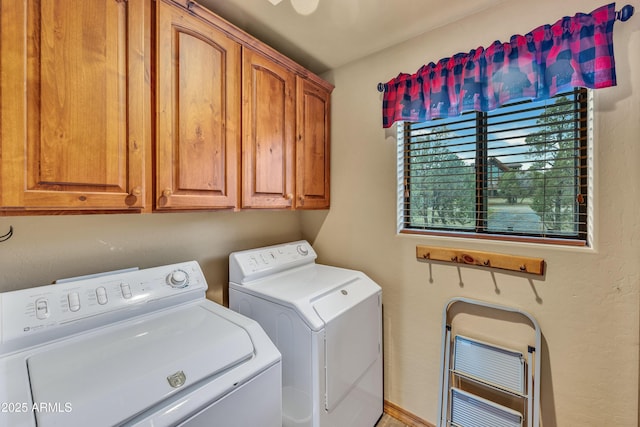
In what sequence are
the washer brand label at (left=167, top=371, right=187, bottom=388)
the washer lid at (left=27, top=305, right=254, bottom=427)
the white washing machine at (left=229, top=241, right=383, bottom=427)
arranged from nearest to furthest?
the washer lid at (left=27, top=305, right=254, bottom=427)
the washer brand label at (left=167, top=371, right=187, bottom=388)
the white washing machine at (left=229, top=241, right=383, bottom=427)

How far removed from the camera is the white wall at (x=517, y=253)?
1.19 m

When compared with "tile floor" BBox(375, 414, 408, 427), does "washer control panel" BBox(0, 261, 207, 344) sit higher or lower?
higher

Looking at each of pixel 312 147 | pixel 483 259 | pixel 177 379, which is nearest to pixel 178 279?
pixel 177 379

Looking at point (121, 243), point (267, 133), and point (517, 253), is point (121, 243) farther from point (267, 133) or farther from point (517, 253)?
point (517, 253)

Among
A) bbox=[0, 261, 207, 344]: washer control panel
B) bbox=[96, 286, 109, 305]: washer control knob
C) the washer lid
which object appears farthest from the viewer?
bbox=[96, 286, 109, 305]: washer control knob

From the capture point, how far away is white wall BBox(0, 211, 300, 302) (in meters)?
1.12

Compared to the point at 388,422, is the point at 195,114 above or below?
above

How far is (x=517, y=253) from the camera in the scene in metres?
1.44

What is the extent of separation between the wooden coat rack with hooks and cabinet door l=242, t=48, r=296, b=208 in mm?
947

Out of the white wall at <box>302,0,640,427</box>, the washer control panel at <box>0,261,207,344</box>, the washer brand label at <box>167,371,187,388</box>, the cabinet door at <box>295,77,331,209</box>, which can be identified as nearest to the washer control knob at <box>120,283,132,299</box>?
the washer control panel at <box>0,261,207,344</box>

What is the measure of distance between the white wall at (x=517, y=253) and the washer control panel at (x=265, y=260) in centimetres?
32

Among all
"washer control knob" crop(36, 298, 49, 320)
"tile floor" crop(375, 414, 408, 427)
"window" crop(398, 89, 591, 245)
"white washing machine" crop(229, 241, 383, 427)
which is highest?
"window" crop(398, 89, 591, 245)

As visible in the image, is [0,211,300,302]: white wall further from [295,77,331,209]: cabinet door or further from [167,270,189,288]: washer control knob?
[295,77,331,209]: cabinet door

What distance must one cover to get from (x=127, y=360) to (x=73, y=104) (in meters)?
0.90
